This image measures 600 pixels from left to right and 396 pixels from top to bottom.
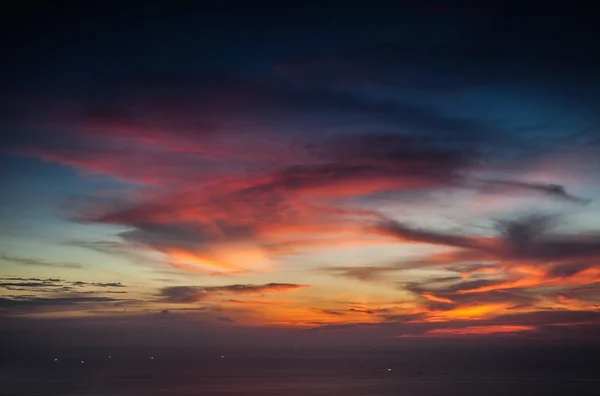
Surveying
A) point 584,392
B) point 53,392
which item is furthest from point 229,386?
point 584,392

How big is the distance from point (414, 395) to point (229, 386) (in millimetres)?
46336

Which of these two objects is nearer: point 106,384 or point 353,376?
point 106,384

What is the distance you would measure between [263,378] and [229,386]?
1205 inches

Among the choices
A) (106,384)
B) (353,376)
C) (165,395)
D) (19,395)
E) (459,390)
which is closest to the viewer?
(19,395)

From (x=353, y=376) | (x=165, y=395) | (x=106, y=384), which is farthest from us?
(x=353, y=376)

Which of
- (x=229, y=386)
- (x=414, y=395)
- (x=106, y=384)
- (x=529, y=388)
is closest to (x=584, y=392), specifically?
(x=529, y=388)

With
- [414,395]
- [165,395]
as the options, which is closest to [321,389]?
[414,395]

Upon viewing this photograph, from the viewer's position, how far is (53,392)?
119 meters

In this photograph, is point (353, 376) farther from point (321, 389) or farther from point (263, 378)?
point (321, 389)

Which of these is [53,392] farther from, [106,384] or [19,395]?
[106,384]

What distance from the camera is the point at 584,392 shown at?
120 meters

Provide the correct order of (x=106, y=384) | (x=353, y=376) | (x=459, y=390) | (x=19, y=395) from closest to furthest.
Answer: (x=19, y=395)
(x=459, y=390)
(x=106, y=384)
(x=353, y=376)

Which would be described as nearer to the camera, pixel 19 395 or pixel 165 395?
pixel 19 395

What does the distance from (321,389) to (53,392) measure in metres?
55.7
